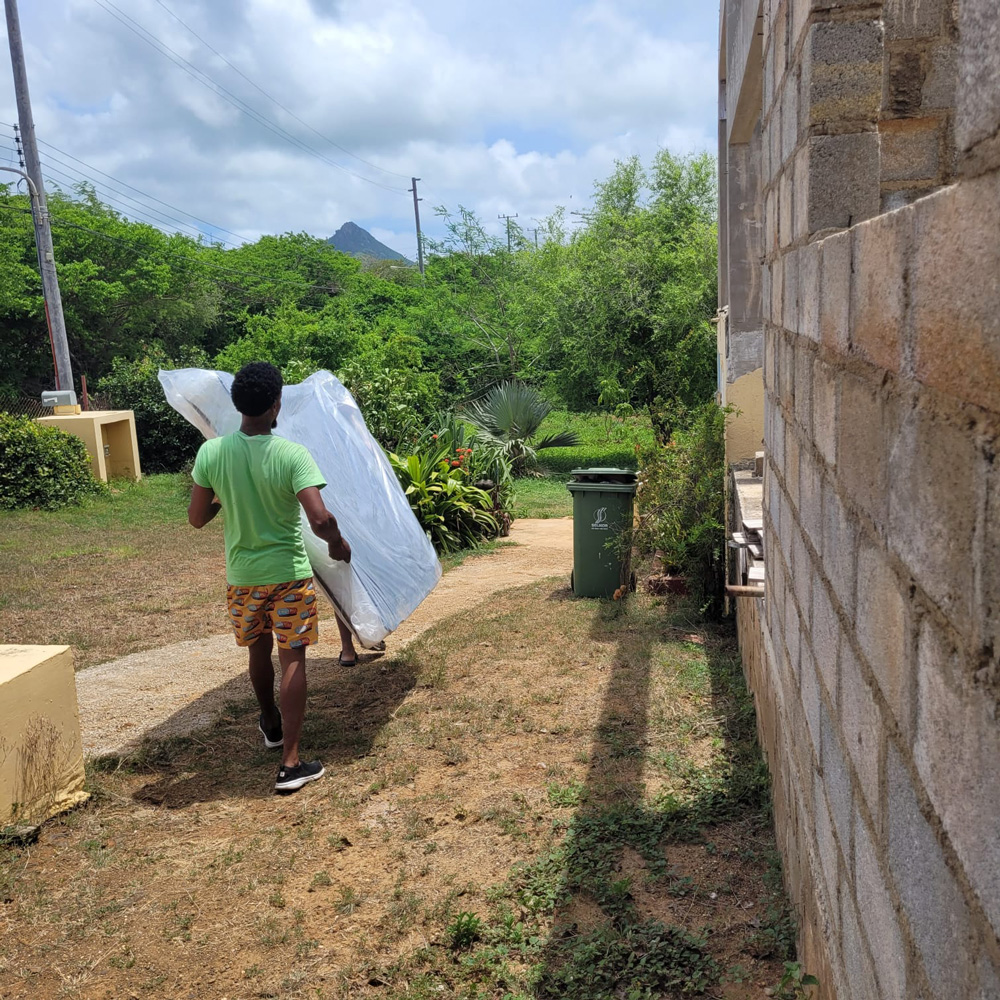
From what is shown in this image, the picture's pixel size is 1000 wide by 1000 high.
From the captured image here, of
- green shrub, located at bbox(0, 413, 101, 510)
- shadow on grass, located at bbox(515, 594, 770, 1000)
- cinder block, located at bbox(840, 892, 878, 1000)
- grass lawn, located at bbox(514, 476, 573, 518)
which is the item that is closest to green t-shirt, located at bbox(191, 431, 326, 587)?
shadow on grass, located at bbox(515, 594, 770, 1000)

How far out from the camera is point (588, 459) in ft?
69.6

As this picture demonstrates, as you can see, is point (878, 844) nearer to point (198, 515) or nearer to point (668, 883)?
point (668, 883)

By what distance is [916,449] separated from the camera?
1253 millimetres

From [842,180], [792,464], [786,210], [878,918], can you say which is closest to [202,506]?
[792,464]

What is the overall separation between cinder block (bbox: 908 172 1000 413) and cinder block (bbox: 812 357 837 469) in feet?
2.75

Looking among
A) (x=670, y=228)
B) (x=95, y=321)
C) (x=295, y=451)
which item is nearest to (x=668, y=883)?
(x=295, y=451)

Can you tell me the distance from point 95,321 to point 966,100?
38.0 metres

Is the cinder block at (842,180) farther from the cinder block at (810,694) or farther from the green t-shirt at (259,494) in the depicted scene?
the green t-shirt at (259,494)

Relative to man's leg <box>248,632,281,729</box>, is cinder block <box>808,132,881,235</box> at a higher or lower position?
higher

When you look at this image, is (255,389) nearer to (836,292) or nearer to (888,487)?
(836,292)

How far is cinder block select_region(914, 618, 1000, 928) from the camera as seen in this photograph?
953 mm

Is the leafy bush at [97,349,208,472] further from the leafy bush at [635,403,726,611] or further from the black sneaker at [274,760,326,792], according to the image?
the black sneaker at [274,760,326,792]

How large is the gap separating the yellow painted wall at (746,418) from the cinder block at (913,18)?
4780mm

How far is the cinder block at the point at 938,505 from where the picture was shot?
1.02 meters
